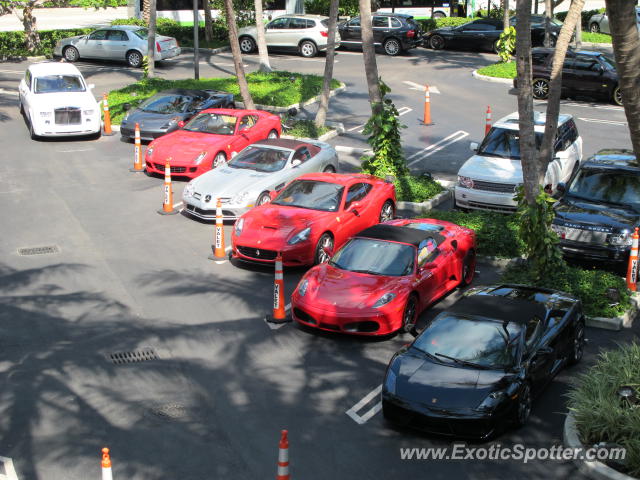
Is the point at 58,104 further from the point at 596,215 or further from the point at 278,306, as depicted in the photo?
the point at 596,215

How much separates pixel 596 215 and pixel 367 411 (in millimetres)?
7353

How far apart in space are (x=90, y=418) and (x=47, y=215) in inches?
350

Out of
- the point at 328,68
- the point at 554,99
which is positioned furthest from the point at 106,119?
the point at 554,99

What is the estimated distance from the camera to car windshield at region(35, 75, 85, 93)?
24891mm

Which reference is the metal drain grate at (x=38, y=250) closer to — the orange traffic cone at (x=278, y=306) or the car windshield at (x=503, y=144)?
the orange traffic cone at (x=278, y=306)

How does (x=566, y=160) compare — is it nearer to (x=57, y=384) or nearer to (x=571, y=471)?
(x=571, y=471)

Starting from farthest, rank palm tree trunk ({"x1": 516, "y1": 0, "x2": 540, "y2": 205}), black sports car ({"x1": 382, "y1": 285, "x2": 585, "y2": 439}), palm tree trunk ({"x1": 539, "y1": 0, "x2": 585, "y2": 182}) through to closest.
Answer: palm tree trunk ({"x1": 539, "y1": 0, "x2": 585, "y2": 182})
palm tree trunk ({"x1": 516, "y1": 0, "x2": 540, "y2": 205})
black sports car ({"x1": 382, "y1": 285, "x2": 585, "y2": 439})

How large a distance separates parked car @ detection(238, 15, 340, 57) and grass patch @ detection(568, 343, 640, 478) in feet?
100

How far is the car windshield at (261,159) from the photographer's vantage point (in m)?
18.6

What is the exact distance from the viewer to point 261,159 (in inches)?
743

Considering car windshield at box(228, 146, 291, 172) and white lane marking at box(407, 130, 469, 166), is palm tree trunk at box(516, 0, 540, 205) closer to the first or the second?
car windshield at box(228, 146, 291, 172)

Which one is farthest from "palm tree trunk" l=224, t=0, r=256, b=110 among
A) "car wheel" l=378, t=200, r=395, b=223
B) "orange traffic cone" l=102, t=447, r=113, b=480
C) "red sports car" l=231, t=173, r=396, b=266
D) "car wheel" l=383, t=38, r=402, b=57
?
"orange traffic cone" l=102, t=447, r=113, b=480

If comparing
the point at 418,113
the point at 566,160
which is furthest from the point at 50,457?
the point at 418,113

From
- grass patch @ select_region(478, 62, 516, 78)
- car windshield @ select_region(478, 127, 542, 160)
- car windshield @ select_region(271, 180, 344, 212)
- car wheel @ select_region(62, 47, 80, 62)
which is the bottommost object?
car windshield @ select_region(271, 180, 344, 212)
